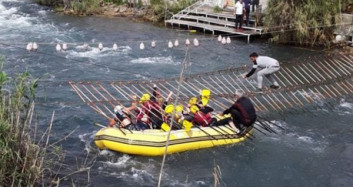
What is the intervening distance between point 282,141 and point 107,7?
18.8 meters

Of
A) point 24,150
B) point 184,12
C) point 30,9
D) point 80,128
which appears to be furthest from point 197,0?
point 24,150

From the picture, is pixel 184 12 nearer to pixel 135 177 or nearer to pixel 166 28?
pixel 166 28

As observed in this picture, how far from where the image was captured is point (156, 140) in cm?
1272

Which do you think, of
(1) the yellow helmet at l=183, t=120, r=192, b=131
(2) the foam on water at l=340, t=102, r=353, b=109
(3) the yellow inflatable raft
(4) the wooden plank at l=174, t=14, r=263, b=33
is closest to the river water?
(2) the foam on water at l=340, t=102, r=353, b=109

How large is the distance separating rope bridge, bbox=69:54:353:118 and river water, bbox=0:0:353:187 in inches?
24.8

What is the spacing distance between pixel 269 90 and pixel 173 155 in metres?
4.49

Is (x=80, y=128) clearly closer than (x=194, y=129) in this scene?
No

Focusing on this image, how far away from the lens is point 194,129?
13.3m

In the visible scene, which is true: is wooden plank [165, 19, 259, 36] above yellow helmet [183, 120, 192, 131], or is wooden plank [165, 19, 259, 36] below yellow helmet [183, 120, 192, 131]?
above

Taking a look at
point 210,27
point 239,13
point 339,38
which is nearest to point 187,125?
point 239,13

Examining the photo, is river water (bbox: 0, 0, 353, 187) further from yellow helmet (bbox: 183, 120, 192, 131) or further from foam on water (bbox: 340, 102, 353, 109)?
yellow helmet (bbox: 183, 120, 192, 131)

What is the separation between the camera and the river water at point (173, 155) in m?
12.4

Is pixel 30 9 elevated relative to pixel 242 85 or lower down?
elevated

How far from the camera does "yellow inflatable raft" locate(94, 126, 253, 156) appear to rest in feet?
41.8
